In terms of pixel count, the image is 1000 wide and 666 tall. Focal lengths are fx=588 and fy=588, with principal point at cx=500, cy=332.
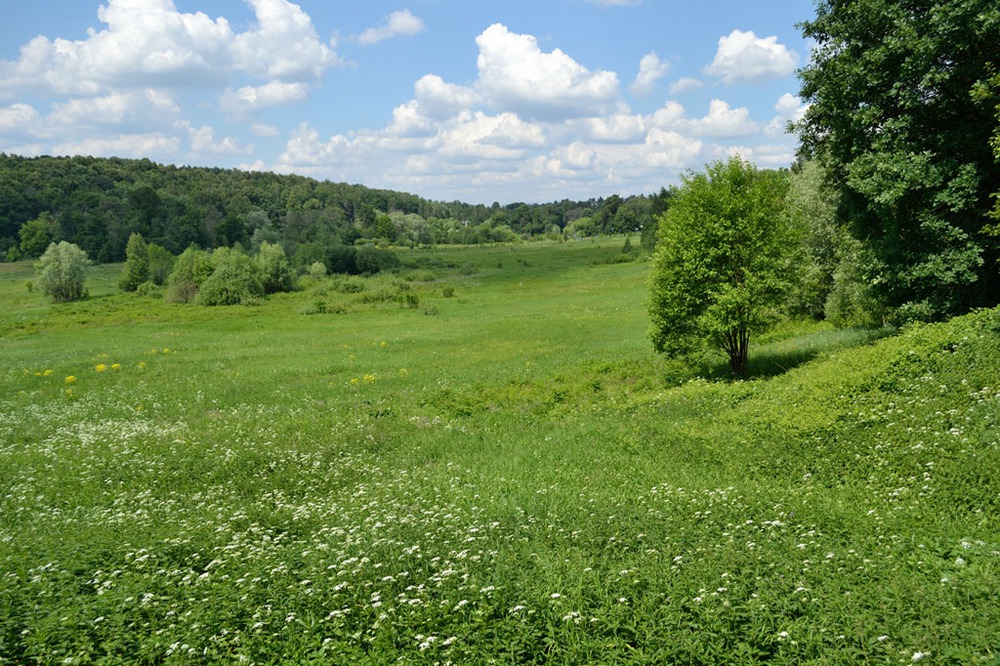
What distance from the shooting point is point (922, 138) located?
68.0 feet

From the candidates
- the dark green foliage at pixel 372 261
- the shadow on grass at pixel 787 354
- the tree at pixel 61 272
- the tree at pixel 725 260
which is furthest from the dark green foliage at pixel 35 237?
the shadow on grass at pixel 787 354

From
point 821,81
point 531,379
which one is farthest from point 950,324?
point 531,379

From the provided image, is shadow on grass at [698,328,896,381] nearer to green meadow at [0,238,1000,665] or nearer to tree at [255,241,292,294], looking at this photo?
green meadow at [0,238,1000,665]

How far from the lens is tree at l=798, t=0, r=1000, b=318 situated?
62.5 ft

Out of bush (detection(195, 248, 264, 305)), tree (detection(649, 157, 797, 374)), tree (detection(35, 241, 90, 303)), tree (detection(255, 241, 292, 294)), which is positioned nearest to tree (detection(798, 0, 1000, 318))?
tree (detection(649, 157, 797, 374))

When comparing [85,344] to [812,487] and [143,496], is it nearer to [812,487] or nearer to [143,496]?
[143,496]

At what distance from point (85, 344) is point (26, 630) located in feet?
166

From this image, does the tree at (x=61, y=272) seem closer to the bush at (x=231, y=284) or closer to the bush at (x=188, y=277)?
the bush at (x=188, y=277)

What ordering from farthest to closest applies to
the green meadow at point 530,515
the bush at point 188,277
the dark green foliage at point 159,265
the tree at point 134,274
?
the tree at point 134,274 → the dark green foliage at point 159,265 → the bush at point 188,277 → the green meadow at point 530,515

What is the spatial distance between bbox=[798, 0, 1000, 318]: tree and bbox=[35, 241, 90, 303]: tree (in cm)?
10087

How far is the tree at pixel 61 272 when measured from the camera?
87.2m

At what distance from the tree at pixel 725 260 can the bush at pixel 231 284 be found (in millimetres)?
69640

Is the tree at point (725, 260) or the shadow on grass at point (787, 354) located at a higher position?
the tree at point (725, 260)

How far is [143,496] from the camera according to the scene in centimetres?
1395
